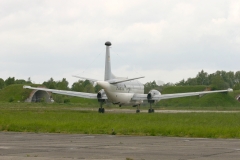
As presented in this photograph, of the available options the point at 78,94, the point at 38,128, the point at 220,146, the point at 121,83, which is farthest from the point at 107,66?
the point at 220,146

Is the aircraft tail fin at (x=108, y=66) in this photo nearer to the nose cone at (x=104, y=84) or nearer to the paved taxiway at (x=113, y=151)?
the nose cone at (x=104, y=84)

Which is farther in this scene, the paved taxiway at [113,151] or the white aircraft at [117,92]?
the white aircraft at [117,92]

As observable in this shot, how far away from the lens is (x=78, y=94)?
2840 inches

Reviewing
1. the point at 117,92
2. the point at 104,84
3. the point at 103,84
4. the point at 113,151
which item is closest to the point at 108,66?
the point at 117,92

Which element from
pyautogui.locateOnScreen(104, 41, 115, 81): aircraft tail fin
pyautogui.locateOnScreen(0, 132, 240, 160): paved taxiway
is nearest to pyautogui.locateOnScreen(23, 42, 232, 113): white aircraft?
pyautogui.locateOnScreen(104, 41, 115, 81): aircraft tail fin

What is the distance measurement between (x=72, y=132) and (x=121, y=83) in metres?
36.0

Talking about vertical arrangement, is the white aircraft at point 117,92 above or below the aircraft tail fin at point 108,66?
below

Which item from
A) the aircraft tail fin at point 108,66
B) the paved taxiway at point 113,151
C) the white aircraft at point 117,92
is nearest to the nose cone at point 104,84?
the white aircraft at point 117,92

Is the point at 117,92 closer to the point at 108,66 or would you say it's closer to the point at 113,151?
the point at 108,66

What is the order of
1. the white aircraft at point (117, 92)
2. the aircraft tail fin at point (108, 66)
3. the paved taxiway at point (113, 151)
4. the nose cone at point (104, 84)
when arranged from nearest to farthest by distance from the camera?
1. the paved taxiway at point (113, 151)
2. the nose cone at point (104, 84)
3. the white aircraft at point (117, 92)
4. the aircraft tail fin at point (108, 66)

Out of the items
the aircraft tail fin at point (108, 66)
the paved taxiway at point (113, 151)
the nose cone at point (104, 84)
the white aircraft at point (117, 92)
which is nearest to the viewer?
the paved taxiway at point (113, 151)

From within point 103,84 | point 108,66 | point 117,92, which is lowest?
point 117,92

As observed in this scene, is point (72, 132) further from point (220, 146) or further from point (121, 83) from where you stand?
point (121, 83)

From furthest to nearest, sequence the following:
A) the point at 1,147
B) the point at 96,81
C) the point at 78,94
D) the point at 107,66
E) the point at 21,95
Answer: the point at 21,95 → the point at 78,94 → the point at 107,66 → the point at 96,81 → the point at 1,147
